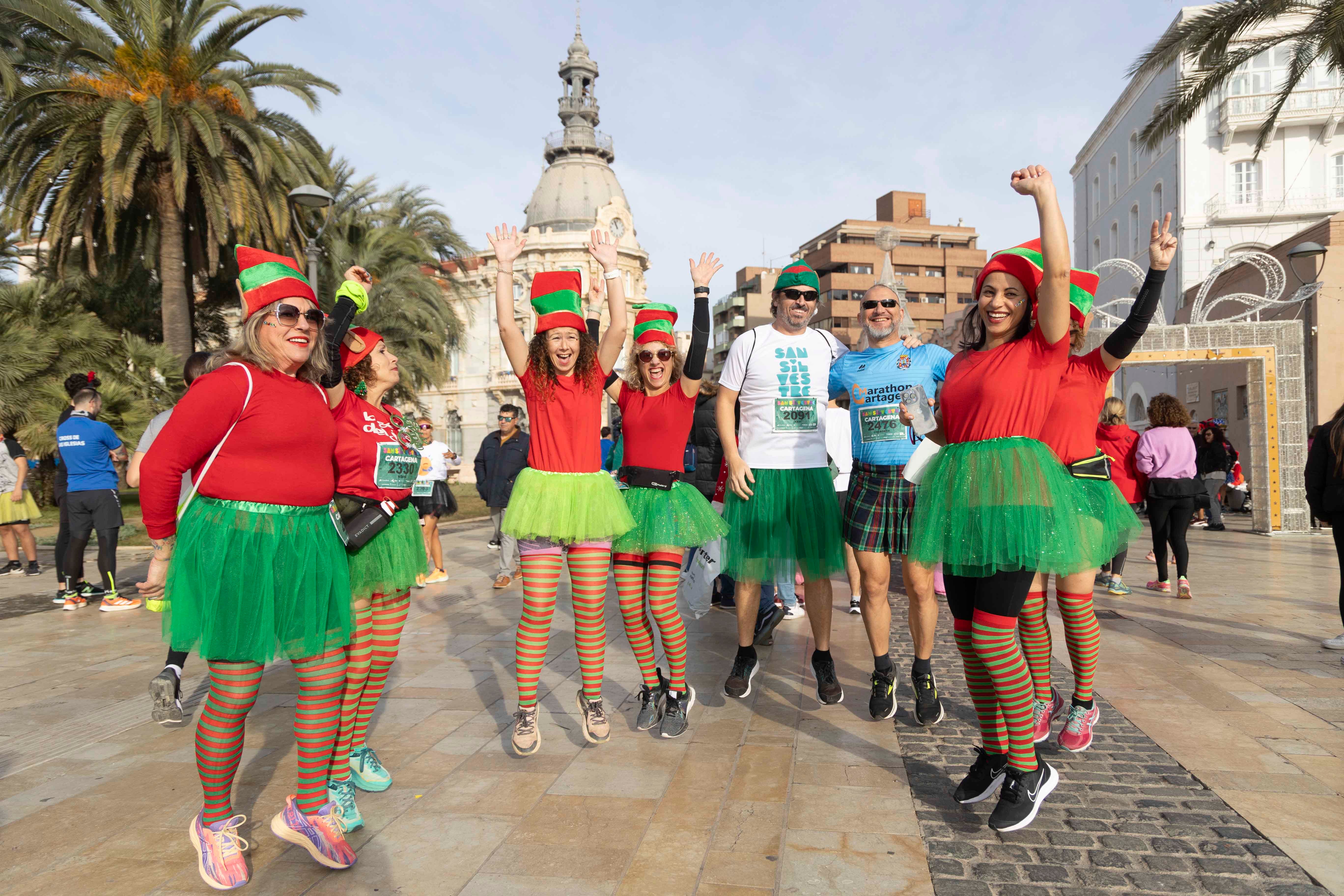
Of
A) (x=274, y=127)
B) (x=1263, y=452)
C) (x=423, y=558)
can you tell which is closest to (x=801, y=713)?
(x=423, y=558)

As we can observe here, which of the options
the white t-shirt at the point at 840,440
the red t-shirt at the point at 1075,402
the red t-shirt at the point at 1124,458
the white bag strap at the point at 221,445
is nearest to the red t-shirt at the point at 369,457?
the white bag strap at the point at 221,445

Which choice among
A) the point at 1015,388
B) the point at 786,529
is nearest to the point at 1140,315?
the point at 1015,388

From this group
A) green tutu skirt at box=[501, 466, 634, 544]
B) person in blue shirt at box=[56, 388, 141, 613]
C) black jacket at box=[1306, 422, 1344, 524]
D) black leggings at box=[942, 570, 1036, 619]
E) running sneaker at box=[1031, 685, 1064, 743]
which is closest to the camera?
black leggings at box=[942, 570, 1036, 619]

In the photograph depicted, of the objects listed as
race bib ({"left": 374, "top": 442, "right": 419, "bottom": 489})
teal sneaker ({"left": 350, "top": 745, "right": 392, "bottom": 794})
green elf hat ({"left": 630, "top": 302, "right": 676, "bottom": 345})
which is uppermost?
green elf hat ({"left": 630, "top": 302, "right": 676, "bottom": 345})

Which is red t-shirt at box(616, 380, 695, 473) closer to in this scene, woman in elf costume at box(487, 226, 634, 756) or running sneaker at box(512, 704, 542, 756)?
woman in elf costume at box(487, 226, 634, 756)

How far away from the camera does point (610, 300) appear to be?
4176mm

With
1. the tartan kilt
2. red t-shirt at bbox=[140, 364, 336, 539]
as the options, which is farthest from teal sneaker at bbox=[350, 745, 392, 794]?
the tartan kilt

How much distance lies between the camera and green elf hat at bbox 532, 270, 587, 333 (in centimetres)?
421

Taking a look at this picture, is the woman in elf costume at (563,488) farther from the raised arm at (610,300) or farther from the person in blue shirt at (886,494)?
the person in blue shirt at (886,494)

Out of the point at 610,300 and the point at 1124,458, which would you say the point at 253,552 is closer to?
the point at 610,300

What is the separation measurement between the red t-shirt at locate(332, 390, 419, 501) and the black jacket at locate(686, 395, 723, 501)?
387 cm

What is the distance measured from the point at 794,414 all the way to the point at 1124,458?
5222mm

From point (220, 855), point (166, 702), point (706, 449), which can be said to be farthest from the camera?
point (706, 449)

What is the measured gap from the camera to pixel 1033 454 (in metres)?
3.16
